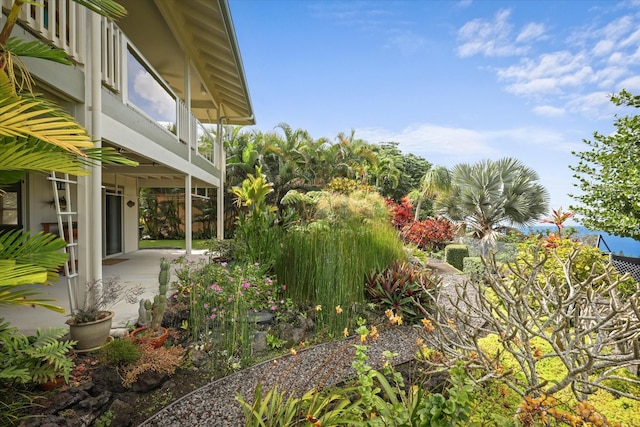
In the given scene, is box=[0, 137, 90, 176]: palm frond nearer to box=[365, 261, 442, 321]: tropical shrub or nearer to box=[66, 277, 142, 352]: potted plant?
box=[66, 277, 142, 352]: potted plant

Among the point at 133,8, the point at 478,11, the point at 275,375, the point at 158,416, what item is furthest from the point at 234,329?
the point at 478,11

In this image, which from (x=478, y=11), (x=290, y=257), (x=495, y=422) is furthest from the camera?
(x=478, y=11)

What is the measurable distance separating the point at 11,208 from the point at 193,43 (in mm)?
4494

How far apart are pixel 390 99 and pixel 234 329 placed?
1662cm

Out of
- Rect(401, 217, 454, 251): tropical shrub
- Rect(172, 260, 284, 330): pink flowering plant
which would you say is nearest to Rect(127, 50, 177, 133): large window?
Rect(172, 260, 284, 330): pink flowering plant

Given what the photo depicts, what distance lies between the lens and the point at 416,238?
1199 cm

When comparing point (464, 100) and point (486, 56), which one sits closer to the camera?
point (486, 56)

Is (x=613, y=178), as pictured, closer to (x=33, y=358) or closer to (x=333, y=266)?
(x=333, y=266)

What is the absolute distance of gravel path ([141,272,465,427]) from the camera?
2.38 metres

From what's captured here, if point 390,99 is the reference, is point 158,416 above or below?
below

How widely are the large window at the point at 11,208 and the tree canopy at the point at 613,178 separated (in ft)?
34.2

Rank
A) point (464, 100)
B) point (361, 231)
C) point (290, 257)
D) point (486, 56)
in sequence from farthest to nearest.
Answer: point (464, 100) < point (486, 56) < point (361, 231) < point (290, 257)

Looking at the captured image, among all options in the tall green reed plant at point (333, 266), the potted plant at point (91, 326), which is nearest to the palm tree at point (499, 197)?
the tall green reed plant at point (333, 266)

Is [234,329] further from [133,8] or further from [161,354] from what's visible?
[133,8]
